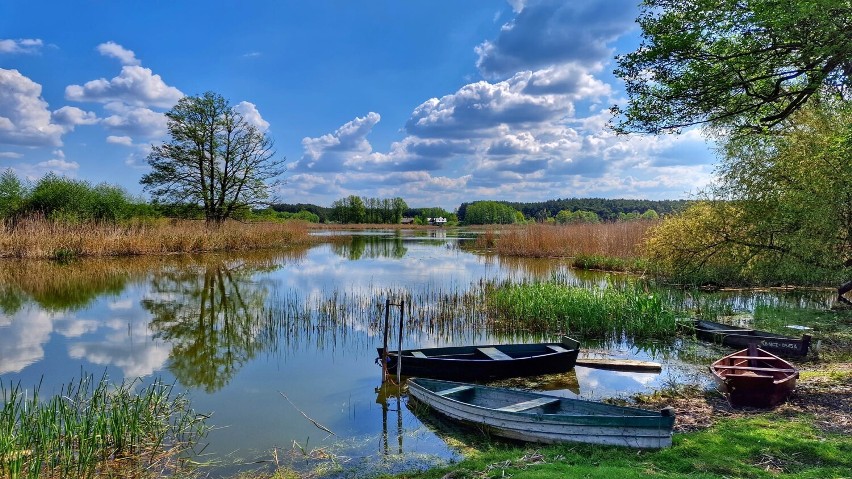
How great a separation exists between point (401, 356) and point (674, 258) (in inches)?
540

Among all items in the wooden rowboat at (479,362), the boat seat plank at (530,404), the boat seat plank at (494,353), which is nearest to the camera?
the boat seat plank at (530,404)

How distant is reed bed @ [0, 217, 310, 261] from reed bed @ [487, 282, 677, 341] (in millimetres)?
23299

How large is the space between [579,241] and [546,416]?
24.6m

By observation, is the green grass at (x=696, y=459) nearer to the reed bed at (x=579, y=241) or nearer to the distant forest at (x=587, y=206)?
the reed bed at (x=579, y=241)

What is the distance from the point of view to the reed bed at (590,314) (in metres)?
11.9

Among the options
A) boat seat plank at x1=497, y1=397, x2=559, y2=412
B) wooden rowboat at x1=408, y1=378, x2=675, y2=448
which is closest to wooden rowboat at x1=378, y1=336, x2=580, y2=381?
wooden rowboat at x1=408, y1=378, x2=675, y2=448

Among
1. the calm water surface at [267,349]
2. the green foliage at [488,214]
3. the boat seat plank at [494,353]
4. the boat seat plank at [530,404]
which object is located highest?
the green foliage at [488,214]

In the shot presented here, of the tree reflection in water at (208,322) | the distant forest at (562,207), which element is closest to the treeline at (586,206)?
the distant forest at (562,207)

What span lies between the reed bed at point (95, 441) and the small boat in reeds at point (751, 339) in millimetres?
10032

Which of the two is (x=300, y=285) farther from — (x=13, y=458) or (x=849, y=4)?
(x=849, y=4)

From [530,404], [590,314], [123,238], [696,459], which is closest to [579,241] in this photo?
[590,314]

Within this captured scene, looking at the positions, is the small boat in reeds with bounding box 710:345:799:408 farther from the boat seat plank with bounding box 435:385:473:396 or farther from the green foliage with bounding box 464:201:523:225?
the green foliage with bounding box 464:201:523:225

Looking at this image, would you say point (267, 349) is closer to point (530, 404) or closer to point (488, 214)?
point (530, 404)

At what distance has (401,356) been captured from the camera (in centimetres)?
846
